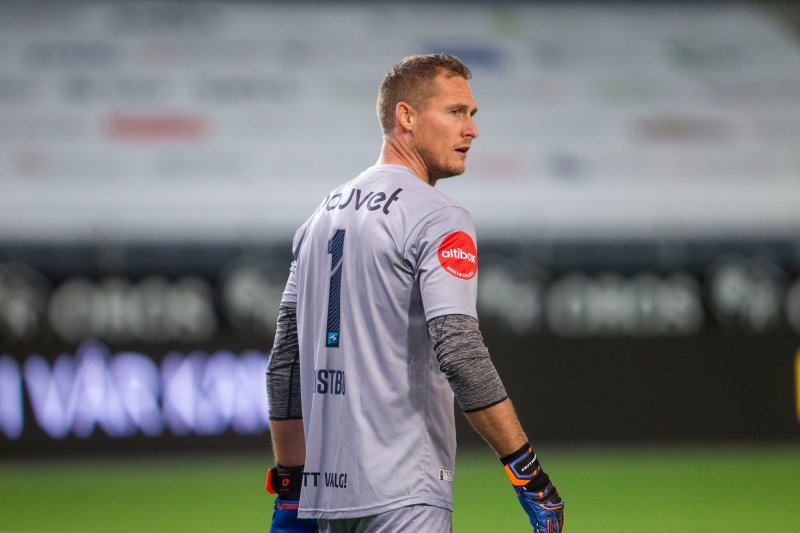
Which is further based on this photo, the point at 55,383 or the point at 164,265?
the point at 164,265

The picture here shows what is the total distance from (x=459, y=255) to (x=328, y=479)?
26.8 inches

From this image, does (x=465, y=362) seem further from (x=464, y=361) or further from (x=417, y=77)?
(x=417, y=77)

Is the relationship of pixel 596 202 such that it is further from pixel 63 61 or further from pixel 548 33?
pixel 63 61

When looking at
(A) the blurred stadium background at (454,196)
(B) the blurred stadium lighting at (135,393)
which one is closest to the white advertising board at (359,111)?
(A) the blurred stadium background at (454,196)

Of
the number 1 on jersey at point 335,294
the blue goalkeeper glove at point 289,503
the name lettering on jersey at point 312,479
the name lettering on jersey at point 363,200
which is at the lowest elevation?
the blue goalkeeper glove at point 289,503

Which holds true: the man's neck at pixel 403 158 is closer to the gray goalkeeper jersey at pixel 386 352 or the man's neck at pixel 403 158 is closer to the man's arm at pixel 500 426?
the gray goalkeeper jersey at pixel 386 352

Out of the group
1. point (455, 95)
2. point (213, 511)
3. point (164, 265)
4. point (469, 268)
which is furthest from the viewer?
point (164, 265)

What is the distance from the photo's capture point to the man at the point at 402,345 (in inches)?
122

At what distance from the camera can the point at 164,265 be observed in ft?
36.4

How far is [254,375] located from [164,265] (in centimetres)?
148

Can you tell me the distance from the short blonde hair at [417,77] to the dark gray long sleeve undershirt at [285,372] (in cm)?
67

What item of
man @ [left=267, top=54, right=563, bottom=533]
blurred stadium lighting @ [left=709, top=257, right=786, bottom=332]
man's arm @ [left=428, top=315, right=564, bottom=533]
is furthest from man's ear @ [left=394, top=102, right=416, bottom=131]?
blurred stadium lighting @ [left=709, top=257, right=786, bottom=332]

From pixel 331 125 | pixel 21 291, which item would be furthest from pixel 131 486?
pixel 331 125

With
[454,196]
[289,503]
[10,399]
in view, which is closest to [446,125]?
[289,503]
